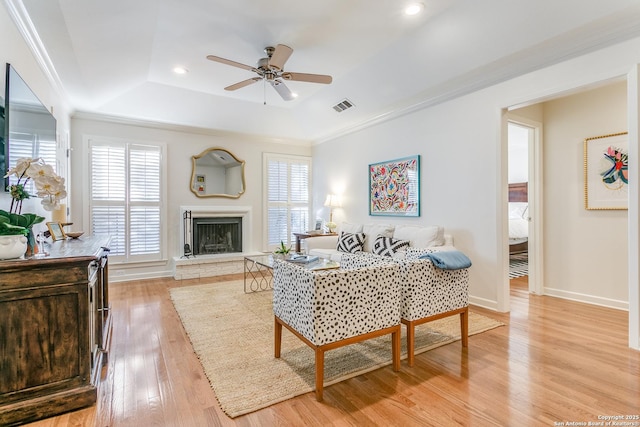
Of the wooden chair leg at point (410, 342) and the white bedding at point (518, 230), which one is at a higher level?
the white bedding at point (518, 230)

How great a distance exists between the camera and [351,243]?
4.79 meters

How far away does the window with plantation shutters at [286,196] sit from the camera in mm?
6453

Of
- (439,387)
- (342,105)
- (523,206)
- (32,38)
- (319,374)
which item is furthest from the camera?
(523,206)

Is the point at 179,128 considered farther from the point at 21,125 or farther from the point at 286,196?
the point at 21,125

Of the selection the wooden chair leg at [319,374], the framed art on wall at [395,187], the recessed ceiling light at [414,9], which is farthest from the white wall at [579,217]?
the wooden chair leg at [319,374]

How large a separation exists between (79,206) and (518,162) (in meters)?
9.06

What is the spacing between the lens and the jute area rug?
79.5 inches

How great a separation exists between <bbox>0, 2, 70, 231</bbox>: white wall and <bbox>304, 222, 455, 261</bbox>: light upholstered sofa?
302 cm

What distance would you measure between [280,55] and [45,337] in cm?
277

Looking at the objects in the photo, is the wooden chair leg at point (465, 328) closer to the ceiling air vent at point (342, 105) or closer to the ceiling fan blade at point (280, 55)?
the ceiling fan blade at point (280, 55)

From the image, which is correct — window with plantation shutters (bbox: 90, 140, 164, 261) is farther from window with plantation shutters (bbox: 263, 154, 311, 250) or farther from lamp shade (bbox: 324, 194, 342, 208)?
lamp shade (bbox: 324, 194, 342, 208)

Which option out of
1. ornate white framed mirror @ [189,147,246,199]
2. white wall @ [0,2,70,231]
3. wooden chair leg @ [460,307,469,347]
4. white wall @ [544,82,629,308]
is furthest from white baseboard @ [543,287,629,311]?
white wall @ [0,2,70,231]

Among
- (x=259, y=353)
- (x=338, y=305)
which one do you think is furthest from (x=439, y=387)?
(x=259, y=353)

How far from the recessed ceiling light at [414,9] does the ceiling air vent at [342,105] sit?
2.02 meters
